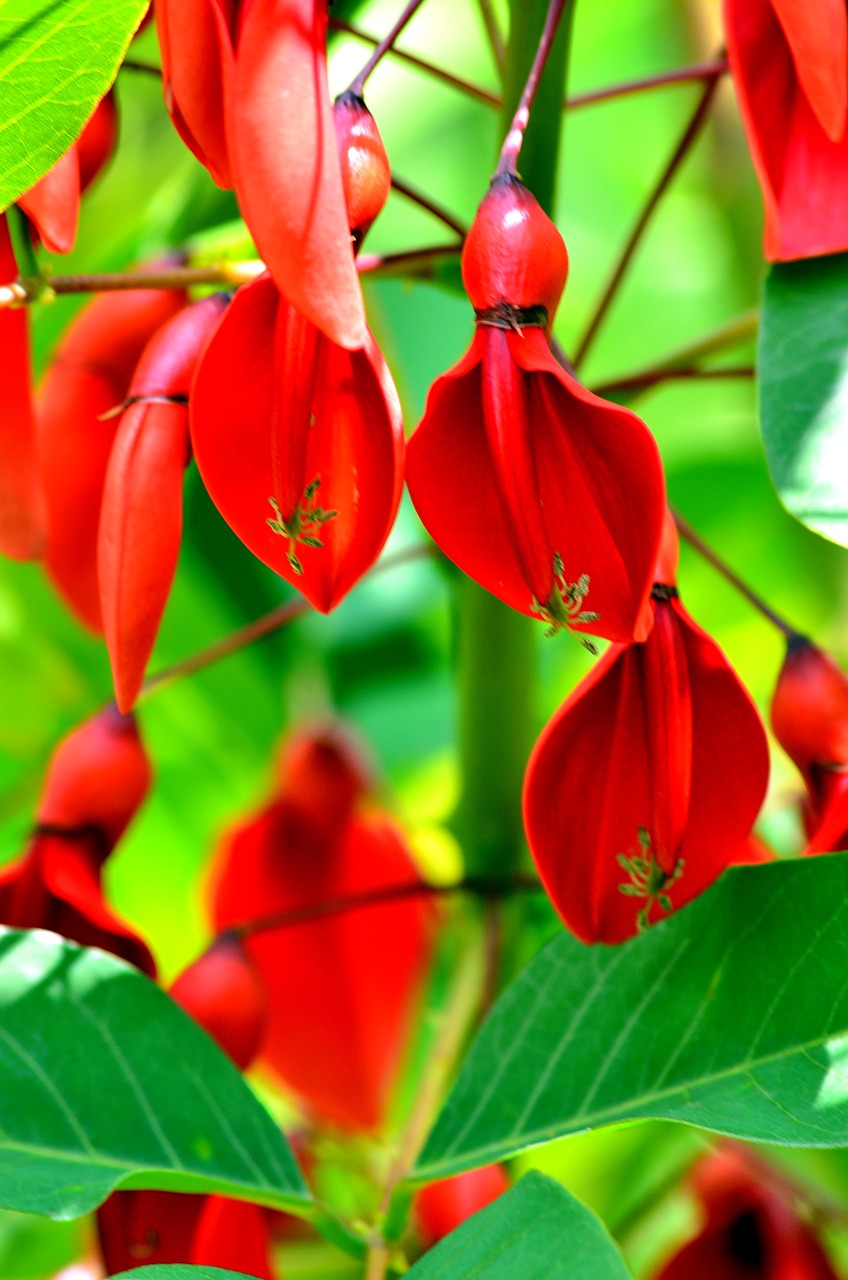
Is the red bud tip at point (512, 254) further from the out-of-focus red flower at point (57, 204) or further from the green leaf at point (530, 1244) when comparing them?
the green leaf at point (530, 1244)

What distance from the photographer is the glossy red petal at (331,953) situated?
0.83 metres

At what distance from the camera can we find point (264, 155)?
1.35 ft

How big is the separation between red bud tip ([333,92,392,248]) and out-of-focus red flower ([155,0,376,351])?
0.01m

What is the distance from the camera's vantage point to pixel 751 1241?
738mm

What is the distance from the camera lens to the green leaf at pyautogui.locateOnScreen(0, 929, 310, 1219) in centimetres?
56

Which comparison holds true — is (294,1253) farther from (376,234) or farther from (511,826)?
(376,234)

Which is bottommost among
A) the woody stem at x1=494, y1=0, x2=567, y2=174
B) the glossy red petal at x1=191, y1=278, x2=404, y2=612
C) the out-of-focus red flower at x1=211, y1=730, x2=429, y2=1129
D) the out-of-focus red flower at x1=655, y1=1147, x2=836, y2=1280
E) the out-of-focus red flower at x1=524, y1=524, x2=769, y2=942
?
the out-of-focus red flower at x1=655, y1=1147, x2=836, y2=1280

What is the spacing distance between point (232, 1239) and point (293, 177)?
37cm

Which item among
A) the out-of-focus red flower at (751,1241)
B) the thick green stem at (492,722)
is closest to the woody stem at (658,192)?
the thick green stem at (492,722)

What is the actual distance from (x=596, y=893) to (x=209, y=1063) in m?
0.17

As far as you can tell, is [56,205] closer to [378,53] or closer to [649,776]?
[378,53]

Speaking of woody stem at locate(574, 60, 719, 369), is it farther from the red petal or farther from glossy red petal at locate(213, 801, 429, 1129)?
glossy red petal at locate(213, 801, 429, 1129)

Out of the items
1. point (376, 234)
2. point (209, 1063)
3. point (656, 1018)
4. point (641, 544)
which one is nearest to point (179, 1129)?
point (209, 1063)

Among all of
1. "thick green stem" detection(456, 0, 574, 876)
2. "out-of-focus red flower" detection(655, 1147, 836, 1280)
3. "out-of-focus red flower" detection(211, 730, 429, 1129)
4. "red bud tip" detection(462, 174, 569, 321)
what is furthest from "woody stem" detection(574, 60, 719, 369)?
"out-of-focus red flower" detection(655, 1147, 836, 1280)
